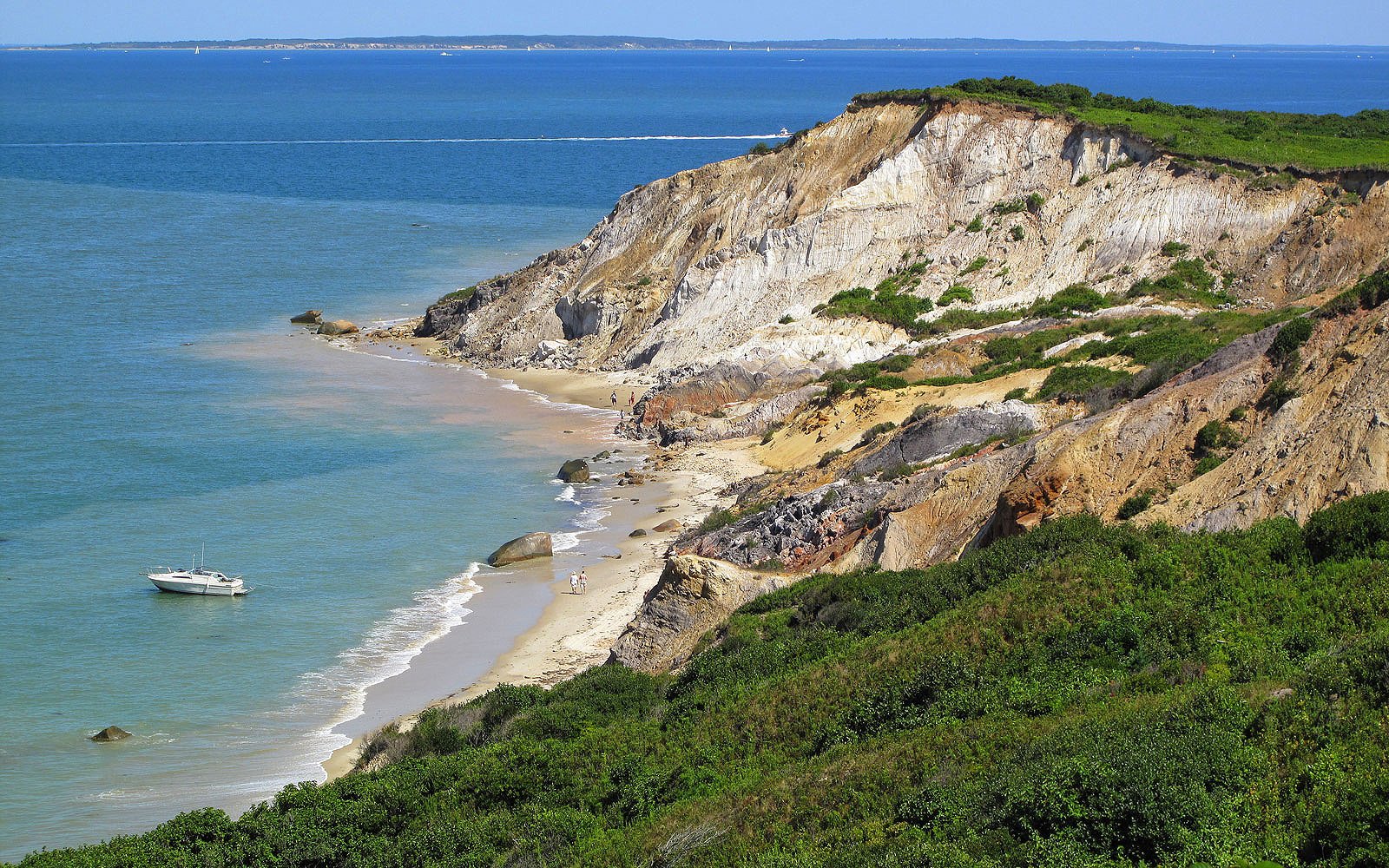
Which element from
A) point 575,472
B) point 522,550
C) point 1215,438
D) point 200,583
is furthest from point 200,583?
point 1215,438

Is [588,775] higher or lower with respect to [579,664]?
higher

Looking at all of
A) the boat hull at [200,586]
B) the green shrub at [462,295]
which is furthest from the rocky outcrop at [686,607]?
the green shrub at [462,295]

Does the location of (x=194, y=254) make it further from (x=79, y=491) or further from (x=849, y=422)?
(x=849, y=422)

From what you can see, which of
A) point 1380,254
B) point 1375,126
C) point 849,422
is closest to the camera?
point 849,422

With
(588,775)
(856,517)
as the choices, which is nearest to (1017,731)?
(588,775)

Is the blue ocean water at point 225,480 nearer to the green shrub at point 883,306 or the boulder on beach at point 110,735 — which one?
the boulder on beach at point 110,735

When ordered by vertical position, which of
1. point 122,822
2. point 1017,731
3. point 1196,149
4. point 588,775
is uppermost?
point 1196,149

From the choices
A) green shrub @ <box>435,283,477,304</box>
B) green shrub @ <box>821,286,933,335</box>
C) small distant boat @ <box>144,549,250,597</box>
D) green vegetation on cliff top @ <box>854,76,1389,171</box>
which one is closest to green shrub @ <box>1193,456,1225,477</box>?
small distant boat @ <box>144,549,250,597</box>

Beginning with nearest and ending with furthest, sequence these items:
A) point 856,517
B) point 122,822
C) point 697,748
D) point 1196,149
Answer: point 697,748
point 122,822
point 856,517
point 1196,149
